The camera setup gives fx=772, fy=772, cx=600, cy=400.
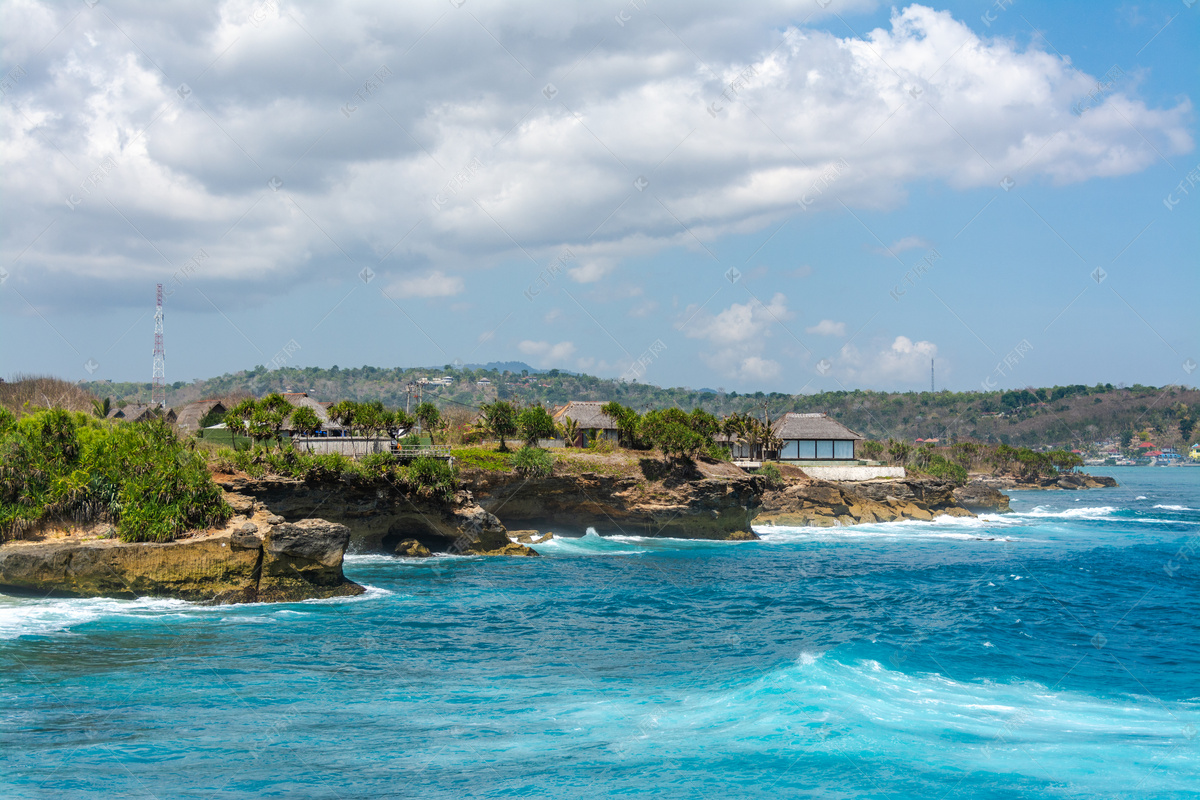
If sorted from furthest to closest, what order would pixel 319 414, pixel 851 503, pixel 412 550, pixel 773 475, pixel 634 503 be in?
pixel 851 503 < pixel 773 475 < pixel 319 414 < pixel 634 503 < pixel 412 550

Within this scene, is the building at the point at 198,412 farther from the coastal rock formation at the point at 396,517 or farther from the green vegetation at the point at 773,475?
the green vegetation at the point at 773,475

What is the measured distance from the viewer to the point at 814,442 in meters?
77.1

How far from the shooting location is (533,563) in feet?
129

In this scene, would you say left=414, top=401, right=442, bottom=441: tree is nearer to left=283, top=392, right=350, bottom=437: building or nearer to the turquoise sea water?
left=283, top=392, right=350, bottom=437: building

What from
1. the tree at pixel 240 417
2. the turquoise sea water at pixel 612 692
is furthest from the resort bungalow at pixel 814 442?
the tree at pixel 240 417

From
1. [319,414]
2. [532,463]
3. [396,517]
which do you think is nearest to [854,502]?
[532,463]

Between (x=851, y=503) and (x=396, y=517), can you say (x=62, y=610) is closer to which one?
(x=396, y=517)

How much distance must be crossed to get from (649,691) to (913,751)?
19.7 ft

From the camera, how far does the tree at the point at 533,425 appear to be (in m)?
52.2

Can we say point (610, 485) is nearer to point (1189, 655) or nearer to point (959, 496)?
point (1189, 655)

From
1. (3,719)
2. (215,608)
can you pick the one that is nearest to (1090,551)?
(215,608)

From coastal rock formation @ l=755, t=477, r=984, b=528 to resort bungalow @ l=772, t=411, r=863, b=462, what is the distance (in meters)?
7.62

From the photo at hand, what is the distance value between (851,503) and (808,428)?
1371cm

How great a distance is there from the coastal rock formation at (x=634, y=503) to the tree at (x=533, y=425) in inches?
164
